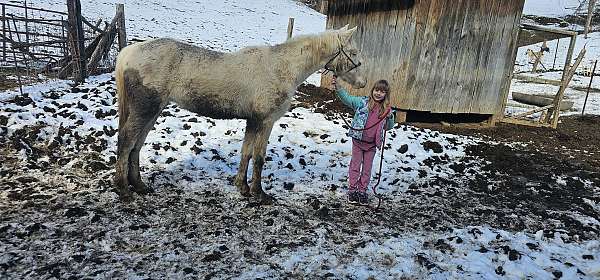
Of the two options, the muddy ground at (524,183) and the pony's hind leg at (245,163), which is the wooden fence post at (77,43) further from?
the pony's hind leg at (245,163)

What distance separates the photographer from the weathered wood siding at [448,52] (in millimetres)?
10031

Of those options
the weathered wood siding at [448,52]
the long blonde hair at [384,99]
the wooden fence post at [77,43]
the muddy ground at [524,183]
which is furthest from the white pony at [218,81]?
the wooden fence post at [77,43]

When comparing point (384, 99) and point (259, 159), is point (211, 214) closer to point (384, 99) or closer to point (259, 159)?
point (259, 159)

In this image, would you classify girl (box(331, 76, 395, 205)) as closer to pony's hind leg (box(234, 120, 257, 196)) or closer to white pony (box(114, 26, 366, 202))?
white pony (box(114, 26, 366, 202))

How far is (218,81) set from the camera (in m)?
4.77

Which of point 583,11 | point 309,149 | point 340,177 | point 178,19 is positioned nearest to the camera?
point 340,177

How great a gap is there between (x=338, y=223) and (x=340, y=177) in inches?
65.6

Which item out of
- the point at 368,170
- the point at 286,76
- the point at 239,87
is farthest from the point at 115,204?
the point at 368,170

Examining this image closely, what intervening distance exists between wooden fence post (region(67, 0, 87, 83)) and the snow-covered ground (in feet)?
6.32

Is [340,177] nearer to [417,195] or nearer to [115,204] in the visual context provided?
[417,195]

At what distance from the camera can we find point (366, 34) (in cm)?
1231

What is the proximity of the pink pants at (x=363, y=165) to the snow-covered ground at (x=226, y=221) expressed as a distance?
1.16 ft

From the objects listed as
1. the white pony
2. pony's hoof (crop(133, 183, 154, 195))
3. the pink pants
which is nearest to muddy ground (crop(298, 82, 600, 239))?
the pink pants

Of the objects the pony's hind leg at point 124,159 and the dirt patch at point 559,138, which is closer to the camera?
the pony's hind leg at point 124,159
